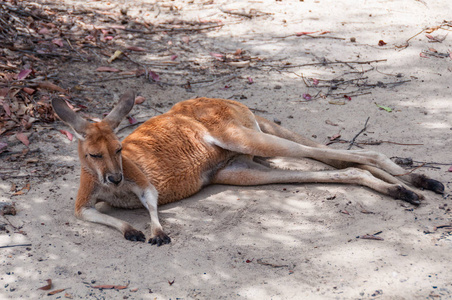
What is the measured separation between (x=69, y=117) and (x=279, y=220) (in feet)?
5.39

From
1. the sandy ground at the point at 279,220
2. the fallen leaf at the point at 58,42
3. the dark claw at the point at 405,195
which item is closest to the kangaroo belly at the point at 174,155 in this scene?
the sandy ground at the point at 279,220

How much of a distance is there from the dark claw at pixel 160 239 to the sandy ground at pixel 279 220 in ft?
0.12

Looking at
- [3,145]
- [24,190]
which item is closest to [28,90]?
[3,145]

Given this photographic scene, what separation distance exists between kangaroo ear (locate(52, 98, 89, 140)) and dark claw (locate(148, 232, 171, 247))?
87 centimetres

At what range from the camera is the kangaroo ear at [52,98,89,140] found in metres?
3.66

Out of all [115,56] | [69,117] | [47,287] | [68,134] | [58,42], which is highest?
[69,117]

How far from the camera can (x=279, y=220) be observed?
380cm

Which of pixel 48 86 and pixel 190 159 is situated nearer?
pixel 190 159

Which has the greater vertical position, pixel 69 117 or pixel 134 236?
pixel 69 117

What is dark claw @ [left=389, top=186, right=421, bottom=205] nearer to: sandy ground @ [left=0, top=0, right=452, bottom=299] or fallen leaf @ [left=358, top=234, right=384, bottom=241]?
sandy ground @ [left=0, top=0, right=452, bottom=299]

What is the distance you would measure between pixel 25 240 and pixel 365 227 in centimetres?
229

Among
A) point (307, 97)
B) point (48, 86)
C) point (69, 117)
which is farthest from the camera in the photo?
point (307, 97)

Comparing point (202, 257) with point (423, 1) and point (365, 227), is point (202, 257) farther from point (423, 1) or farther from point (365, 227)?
point (423, 1)

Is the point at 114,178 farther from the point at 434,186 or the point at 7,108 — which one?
the point at 434,186
